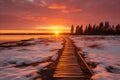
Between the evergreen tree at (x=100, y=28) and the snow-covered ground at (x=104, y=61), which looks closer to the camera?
the snow-covered ground at (x=104, y=61)

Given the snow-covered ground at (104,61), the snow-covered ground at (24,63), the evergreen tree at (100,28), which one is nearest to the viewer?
the snow-covered ground at (24,63)

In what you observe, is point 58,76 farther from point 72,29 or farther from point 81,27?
point 72,29

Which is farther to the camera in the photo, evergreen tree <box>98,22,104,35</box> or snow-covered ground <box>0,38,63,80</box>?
evergreen tree <box>98,22,104,35</box>

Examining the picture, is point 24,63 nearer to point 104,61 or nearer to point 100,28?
point 104,61

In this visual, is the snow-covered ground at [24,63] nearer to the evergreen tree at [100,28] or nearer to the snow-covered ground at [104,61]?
the snow-covered ground at [104,61]

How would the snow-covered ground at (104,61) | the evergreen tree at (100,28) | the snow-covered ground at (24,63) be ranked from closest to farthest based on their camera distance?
the snow-covered ground at (24,63) → the snow-covered ground at (104,61) → the evergreen tree at (100,28)

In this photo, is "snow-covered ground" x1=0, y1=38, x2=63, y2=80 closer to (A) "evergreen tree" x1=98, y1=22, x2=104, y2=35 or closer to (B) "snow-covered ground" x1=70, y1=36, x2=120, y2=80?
(B) "snow-covered ground" x1=70, y1=36, x2=120, y2=80

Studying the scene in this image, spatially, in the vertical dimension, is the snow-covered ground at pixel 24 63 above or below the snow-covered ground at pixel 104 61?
above

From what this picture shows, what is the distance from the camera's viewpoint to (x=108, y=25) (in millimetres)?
125250

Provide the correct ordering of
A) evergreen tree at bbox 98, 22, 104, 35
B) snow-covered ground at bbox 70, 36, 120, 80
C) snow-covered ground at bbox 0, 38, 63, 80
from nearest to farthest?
snow-covered ground at bbox 0, 38, 63, 80 < snow-covered ground at bbox 70, 36, 120, 80 < evergreen tree at bbox 98, 22, 104, 35

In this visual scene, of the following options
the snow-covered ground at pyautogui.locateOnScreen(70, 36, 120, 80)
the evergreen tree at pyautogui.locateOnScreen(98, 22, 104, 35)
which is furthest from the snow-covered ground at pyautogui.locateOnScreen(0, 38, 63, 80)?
the evergreen tree at pyautogui.locateOnScreen(98, 22, 104, 35)

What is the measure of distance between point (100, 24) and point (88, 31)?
1172 centimetres

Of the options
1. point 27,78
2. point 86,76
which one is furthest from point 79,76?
point 27,78

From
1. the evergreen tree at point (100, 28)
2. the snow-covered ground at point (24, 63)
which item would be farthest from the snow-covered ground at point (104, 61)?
the evergreen tree at point (100, 28)
